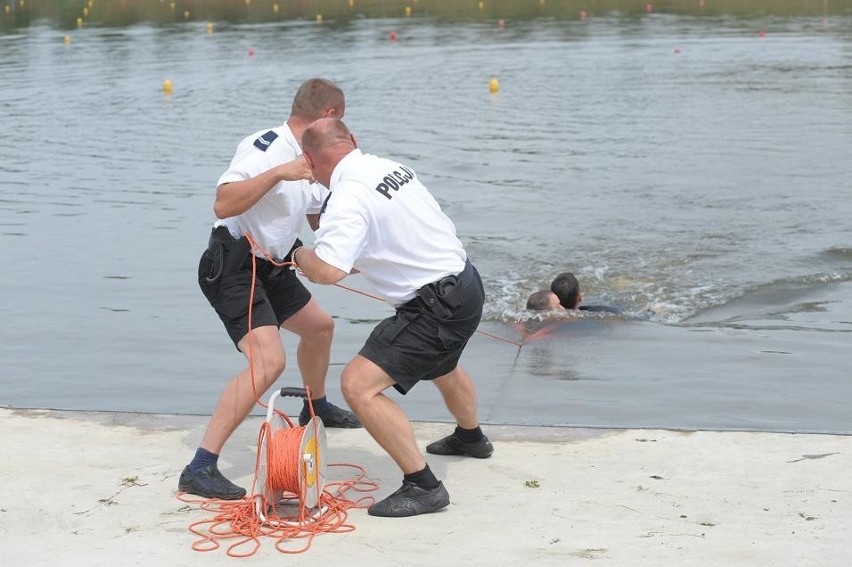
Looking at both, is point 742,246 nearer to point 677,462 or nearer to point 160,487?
point 677,462

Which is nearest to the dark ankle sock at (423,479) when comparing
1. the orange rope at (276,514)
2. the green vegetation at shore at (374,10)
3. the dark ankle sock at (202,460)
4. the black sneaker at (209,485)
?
the orange rope at (276,514)

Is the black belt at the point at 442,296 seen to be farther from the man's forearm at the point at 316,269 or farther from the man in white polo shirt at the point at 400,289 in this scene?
the man's forearm at the point at 316,269

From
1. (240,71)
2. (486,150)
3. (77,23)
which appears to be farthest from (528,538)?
(77,23)

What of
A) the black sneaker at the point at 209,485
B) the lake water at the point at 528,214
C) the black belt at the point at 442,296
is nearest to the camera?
the black belt at the point at 442,296

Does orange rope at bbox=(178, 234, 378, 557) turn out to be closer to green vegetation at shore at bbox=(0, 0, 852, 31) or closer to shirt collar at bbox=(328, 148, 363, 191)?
shirt collar at bbox=(328, 148, 363, 191)

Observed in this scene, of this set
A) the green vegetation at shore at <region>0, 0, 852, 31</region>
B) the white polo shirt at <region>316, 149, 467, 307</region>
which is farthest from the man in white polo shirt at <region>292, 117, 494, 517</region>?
the green vegetation at shore at <region>0, 0, 852, 31</region>

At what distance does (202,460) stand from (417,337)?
1189 mm

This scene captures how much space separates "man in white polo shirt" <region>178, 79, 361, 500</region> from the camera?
597 centimetres

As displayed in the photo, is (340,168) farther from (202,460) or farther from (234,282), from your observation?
(202,460)

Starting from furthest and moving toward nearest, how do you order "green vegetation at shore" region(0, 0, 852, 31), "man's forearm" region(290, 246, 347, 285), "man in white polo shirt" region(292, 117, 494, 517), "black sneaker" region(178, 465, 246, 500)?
"green vegetation at shore" region(0, 0, 852, 31) → "black sneaker" region(178, 465, 246, 500) → "man in white polo shirt" region(292, 117, 494, 517) → "man's forearm" region(290, 246, 347, 285)

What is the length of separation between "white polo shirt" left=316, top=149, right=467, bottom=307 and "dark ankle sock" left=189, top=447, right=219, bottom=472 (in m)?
1.12

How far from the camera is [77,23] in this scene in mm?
49344

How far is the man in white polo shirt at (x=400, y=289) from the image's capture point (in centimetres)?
561

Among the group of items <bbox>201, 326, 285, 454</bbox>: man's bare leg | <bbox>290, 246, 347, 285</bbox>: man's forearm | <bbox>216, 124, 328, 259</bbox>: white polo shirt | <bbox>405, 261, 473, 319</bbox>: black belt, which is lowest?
<bbox>201, 326, 285, 454</bbox>: man's bare leg
